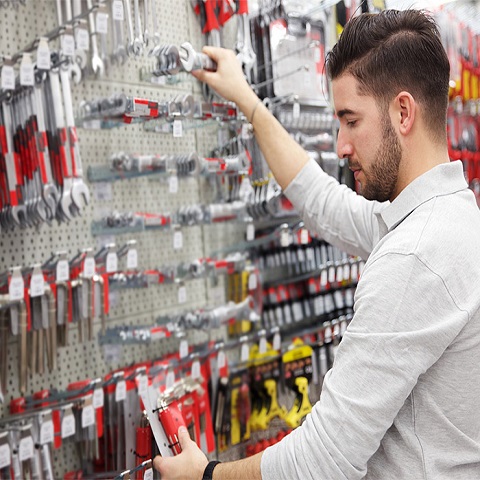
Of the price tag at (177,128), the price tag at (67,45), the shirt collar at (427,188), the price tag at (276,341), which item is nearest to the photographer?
the shirt collar at (427,188)

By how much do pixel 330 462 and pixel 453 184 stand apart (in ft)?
2.14

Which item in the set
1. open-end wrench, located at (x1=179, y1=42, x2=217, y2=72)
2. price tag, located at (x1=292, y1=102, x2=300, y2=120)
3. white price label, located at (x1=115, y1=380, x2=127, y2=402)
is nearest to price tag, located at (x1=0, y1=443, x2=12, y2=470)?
white price label, located at (x1=115, y1=380, x2=127, y2=402)

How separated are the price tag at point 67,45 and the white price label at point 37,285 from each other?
0.70 metres

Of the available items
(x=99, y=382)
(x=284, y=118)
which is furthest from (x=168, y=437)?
(x=284, y=118)

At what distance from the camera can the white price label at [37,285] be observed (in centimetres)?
214

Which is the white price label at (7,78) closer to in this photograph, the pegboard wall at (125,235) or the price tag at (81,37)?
the price tag at (81,37)

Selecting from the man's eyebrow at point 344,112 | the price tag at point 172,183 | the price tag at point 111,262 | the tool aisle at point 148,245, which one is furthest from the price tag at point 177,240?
the man's eyebrow at point 344,112

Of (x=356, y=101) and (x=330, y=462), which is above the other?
(x=356, y=101)

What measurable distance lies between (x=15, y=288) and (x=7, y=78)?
0.63 m

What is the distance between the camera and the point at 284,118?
3.11 meters

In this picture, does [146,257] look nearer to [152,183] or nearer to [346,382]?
[152,183]

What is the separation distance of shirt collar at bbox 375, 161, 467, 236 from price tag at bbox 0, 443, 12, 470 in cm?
134

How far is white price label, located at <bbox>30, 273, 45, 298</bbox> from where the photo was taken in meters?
2.14

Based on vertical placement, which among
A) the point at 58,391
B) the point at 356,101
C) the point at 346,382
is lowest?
the point at 58,391
